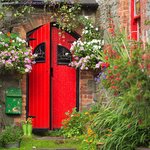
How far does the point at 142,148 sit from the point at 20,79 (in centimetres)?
487

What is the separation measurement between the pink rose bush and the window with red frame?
2.39 meters

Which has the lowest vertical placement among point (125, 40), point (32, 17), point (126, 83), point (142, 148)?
point (142, 148)

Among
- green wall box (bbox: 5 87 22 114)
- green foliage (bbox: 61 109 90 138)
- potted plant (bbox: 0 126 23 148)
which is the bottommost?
potted plant (bbox: 0 126 23 148)

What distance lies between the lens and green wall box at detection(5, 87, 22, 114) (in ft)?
35.8

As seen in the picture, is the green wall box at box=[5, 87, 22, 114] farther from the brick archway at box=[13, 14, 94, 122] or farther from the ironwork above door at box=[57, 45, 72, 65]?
the ironwork above door at box=[57, 45, 72, 65]

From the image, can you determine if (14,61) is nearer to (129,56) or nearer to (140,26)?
(140,26)

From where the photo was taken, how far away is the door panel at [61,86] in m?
11.4

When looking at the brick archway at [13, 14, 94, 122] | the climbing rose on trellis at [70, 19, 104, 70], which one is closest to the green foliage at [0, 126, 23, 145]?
the brick archway at [13, 14, 94, 122]

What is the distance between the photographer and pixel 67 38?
11.5 m

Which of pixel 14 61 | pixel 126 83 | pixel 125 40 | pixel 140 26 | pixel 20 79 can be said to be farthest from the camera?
pixel 20 79

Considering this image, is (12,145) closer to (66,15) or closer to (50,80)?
(50,80)

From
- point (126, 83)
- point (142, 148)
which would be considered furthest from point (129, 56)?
point (142, 148)

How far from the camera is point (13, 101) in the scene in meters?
11.0

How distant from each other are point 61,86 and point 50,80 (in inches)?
12.4
